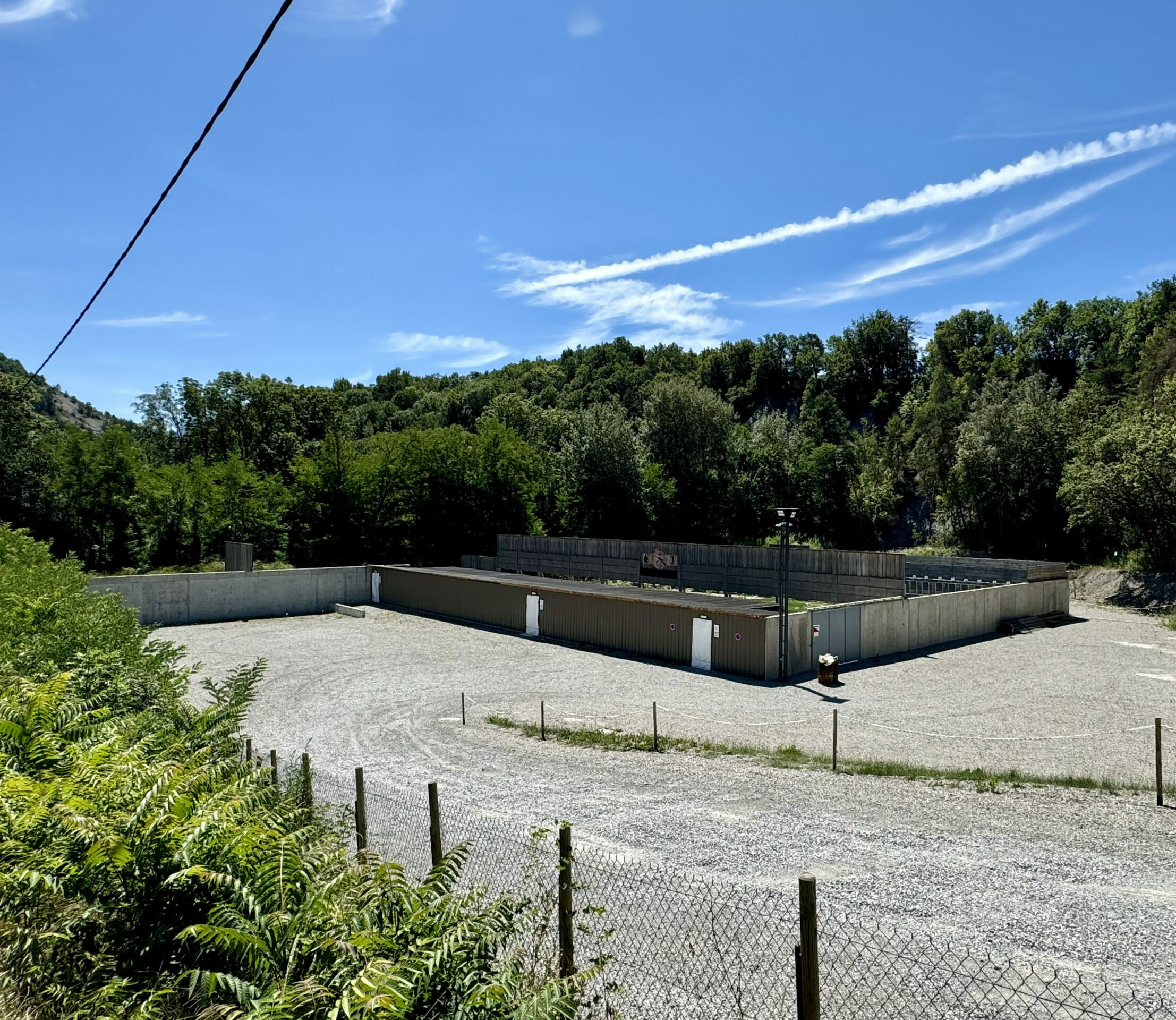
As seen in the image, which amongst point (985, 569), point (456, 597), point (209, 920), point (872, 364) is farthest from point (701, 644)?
point (872, 364)

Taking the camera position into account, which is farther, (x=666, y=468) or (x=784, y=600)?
(x=666, y=468)

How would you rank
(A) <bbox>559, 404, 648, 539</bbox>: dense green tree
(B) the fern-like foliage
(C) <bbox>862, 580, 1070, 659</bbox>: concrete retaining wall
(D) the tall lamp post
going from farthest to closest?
1. (A) <bbox>559, 404, 648, 539</bbox>: dense green tree
2. (C) <bbox>862, 580, 1070, 659</bbox>: concrete retaining wall
3. (D) the tall lamp post
4. (B) the fern-like foliage

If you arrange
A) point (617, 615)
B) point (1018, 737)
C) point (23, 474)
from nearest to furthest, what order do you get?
point (1018, 737)
point (617, 615)
point (23, 474)

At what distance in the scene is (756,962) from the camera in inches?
258

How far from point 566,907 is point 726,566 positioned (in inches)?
1400

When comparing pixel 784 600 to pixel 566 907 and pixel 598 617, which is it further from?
pixel 566 907

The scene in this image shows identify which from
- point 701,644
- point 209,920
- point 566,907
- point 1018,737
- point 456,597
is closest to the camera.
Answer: point 209,920

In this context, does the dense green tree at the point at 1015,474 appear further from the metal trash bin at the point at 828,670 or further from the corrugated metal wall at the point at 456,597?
the metal trash bin at the point at 828,670

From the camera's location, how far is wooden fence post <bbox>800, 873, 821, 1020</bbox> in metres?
4.12

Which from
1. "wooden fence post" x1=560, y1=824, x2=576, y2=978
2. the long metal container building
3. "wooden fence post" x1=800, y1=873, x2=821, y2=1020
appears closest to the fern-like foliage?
"wooden fence post" x1=560, y1=824, x2=576, y2=978

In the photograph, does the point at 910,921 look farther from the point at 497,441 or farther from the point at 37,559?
the point at 497,441

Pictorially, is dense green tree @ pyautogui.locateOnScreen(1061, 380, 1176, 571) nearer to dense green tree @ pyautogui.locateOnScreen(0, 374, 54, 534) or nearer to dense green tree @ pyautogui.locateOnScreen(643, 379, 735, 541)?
dense green tree @ pyautogui.locateOnScreen(643, 379, 735, 541)

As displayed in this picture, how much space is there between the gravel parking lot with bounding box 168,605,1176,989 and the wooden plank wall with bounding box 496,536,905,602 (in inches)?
260

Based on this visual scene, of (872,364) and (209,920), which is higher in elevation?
(872,364)
